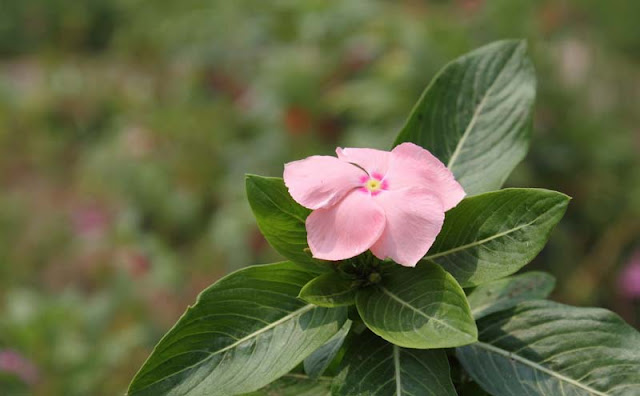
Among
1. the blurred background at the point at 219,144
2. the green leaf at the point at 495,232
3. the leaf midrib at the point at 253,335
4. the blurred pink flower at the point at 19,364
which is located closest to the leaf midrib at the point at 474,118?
the green leaf at the point at 495,232

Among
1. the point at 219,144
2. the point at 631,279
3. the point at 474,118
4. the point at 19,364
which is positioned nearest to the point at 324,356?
the point at 474,118

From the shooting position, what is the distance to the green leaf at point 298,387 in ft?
2.63

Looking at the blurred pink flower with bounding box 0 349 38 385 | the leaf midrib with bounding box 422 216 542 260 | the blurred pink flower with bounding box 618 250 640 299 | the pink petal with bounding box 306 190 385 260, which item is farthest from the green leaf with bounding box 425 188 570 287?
the blurred pink flower with bounding box 618 250 640 299

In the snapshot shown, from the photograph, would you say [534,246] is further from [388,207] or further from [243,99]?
[243,99]

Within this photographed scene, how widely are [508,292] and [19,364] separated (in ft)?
5.63

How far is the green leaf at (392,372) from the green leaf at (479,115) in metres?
0.21

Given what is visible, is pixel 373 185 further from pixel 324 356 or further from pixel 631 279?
pixel 631 279

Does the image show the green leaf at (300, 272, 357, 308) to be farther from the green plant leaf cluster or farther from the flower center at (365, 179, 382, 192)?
the flower center at (365, 179, 382, 192)

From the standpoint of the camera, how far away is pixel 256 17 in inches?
164

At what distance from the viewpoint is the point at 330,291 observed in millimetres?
739

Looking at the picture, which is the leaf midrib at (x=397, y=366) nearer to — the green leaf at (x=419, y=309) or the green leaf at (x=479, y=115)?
the green leaf at (x=419, y=309)

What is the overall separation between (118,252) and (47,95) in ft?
6.65

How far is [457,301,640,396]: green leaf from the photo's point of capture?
2.29ft

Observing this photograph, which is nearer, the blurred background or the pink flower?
the pink flower
